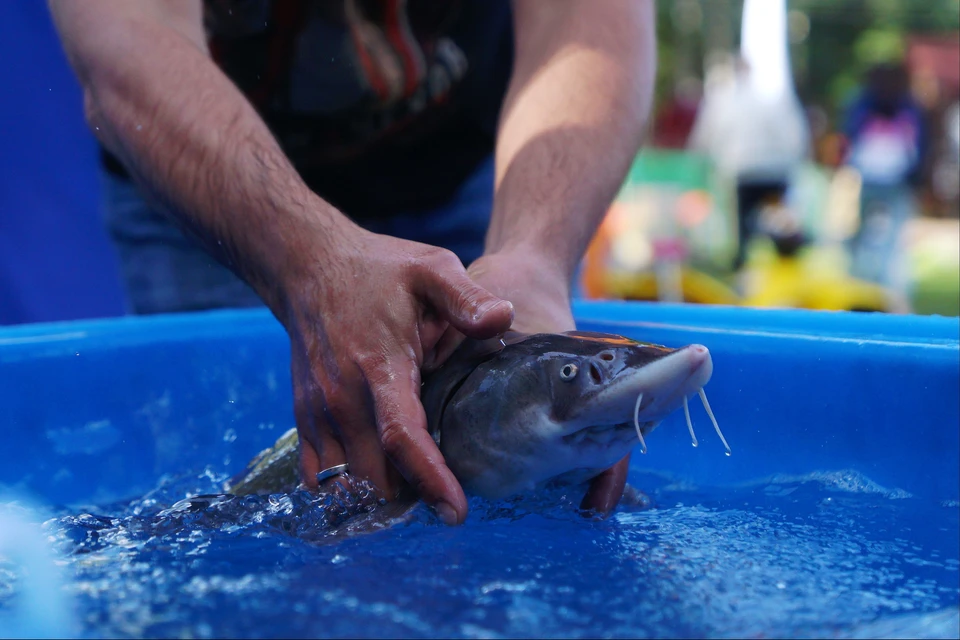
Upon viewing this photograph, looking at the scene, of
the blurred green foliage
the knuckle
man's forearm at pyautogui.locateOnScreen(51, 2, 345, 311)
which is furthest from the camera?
the blurred green foliage

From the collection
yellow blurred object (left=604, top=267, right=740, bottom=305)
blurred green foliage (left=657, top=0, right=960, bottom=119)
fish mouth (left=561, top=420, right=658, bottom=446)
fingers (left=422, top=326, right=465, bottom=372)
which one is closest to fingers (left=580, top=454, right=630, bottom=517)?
fish mouth (left=561, top=420, right=658, bottom=446)

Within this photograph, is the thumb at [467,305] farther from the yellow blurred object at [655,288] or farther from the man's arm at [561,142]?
the yellow blurred object at [655,288]

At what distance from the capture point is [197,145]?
1.64 m

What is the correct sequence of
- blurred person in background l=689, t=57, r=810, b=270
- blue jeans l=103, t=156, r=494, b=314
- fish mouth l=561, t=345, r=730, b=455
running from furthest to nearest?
blurred person in background l=689, t=57, r=810, b=270, blue jeans l=103, t=156, r=494, b=314, fish mouth l=561, t=345, r=730, b=455

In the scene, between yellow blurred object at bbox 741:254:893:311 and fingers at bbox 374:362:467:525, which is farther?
yellow blurred object at bbox 741:254:893:311

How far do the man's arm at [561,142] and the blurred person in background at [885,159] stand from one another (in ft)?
22.5

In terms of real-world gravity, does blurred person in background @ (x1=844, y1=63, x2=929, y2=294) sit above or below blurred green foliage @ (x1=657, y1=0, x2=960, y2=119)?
below

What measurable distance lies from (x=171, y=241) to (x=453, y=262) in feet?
4.69

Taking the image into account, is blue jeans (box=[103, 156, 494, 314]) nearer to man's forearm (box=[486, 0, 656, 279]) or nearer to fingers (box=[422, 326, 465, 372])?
man's forearm (box=[486, 0, 656, 279])

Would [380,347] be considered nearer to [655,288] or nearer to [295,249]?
[295,249]

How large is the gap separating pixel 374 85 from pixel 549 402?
136 centimetres

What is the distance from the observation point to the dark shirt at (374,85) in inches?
90.8

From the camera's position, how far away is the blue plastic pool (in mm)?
1053

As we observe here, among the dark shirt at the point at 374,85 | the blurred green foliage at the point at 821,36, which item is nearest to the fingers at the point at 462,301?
the dark shirt at the point at 374,85
